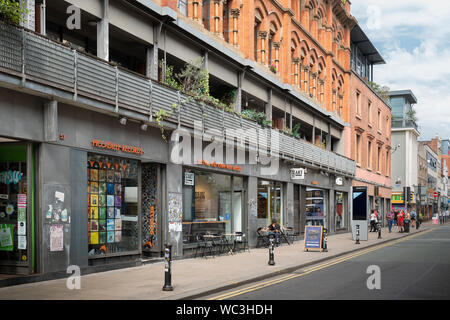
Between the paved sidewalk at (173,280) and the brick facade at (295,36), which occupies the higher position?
the brick facade at (295,36)

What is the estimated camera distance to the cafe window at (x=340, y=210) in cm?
3822

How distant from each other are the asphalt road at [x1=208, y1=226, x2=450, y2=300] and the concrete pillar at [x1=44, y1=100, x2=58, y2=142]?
526 cm

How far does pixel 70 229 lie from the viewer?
1274 centimetres

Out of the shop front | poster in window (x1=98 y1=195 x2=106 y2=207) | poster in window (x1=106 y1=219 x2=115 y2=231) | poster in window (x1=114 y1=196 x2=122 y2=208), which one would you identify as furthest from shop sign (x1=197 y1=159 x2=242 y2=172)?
poster in window (x1=98 y1=195 x2=106 y2=207)

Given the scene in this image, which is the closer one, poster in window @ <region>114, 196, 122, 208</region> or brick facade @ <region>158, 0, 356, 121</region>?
poster in window @ <region>114, 196, 122, 208</region>

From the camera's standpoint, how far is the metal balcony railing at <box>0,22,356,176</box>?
Answer: 10836 millimetres

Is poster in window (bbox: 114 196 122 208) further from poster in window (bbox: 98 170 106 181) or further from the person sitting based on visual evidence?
the person sitting

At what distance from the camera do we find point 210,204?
66.3ft

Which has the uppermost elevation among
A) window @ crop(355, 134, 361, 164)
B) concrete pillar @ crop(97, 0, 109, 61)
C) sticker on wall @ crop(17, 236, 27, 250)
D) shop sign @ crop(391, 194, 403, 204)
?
concrete pillar @ crop(97, 0, 109, 61)

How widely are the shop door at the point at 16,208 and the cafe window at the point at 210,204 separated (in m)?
6.89

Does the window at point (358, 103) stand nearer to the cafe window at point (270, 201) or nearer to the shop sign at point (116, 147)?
the cafe window at point (270, 201)

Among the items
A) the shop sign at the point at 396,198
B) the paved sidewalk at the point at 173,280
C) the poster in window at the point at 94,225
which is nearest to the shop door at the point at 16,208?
the paved sidewalk at the point at 173,280
